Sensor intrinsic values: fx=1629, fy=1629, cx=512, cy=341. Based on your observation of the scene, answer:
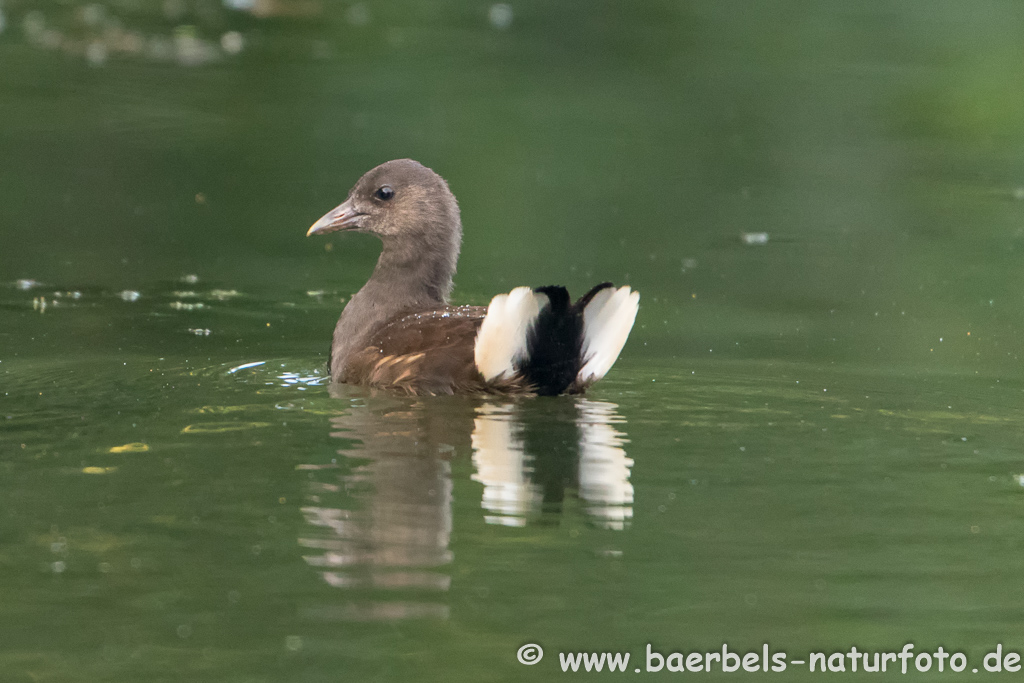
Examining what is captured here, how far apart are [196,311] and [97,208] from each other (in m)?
2.99

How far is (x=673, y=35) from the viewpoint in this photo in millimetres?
19234

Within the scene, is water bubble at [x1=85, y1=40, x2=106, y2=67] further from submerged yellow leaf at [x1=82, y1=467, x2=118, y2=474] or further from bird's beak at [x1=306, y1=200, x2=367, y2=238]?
submerged yellow leaf at [x1=82, y1=467, x2=118, y2=474]

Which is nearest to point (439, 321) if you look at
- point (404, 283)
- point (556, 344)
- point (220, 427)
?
point (556, 344)

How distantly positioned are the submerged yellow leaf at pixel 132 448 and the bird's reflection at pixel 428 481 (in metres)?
0.73

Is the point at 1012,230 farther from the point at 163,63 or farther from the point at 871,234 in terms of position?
the point at 163,63

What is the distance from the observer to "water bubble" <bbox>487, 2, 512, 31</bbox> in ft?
64.4

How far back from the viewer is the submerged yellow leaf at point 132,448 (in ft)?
20.7

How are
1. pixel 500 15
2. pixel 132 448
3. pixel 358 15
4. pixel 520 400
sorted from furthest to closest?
pixel 358 15
pixel 500 15
pixel 520 400
pixel 132 448

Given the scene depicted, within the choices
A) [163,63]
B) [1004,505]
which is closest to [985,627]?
[1004,505]

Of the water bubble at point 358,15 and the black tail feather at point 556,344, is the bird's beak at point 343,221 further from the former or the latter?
the water bubble at point 358,15

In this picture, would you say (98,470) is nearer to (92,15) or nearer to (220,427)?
(220,427)

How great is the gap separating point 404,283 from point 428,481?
8.64 ft

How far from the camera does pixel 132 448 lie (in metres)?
6.35

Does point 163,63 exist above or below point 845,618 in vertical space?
above
